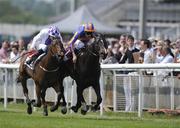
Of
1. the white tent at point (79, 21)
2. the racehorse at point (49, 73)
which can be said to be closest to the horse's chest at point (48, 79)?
the racehorse at point (49, 73)

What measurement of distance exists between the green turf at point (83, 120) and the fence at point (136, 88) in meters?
0.29

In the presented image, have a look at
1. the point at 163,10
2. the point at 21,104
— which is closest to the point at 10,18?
the point at 163,10

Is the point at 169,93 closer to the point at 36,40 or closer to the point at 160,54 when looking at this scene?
the point at 160,54

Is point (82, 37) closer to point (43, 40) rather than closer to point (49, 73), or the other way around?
point (49, 73)

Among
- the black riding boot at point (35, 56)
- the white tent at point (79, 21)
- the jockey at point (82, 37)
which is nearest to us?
the jockey at point (82, 37)

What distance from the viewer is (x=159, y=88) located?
17.3m

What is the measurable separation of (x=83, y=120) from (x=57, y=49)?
1.66 m

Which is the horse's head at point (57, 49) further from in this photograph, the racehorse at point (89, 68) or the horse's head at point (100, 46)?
the horse's head at point (100, 46)

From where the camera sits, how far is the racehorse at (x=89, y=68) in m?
16.1

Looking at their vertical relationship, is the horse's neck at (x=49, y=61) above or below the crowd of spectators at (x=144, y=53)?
below

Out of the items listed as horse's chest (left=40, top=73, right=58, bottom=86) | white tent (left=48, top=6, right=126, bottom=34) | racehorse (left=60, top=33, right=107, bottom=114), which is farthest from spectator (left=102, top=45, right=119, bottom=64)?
white tent (left=48, top=6, right=126, bottom=34)

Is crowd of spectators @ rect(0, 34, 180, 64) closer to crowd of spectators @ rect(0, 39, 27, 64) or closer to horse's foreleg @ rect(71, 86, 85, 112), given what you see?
crowd of spectators @ rect(0, 39, 27, 64)

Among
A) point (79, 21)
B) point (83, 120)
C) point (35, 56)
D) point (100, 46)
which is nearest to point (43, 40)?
point (35, 56)

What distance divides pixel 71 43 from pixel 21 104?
4.48m
